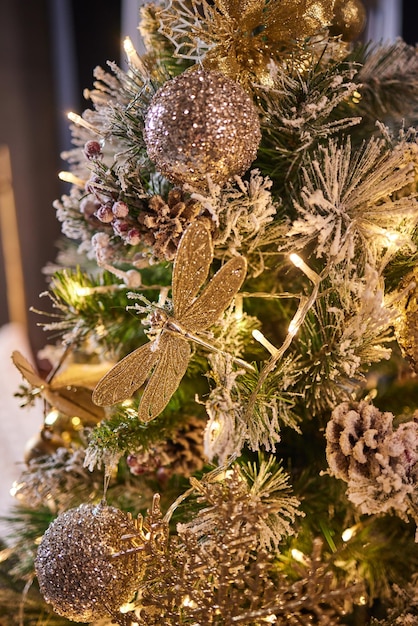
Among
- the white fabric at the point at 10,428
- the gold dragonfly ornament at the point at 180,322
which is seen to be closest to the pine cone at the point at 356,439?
the gold dragonfly ornament at the point at 180,322

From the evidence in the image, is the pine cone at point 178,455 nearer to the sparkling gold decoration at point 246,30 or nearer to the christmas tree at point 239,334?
the christmas tree at point 239,334

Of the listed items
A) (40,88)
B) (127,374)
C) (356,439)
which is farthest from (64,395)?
(40,88)

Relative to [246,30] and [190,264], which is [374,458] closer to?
[190,264]

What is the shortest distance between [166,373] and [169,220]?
116 millimetres

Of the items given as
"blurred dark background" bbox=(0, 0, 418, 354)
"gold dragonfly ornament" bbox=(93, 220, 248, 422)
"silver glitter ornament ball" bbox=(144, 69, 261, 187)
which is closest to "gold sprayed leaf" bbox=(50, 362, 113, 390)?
"gold dragonfly ornament" bbox=(93, 220, 248, 422)

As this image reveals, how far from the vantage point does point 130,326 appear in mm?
586

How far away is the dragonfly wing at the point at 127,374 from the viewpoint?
453mm

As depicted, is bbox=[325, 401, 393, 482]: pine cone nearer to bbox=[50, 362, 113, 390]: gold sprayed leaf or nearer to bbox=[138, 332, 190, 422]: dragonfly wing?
bbox=[138, 332, 190, 422]: dragonfly wing

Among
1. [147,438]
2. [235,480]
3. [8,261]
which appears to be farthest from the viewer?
[8,261]

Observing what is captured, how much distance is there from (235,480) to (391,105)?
0.42 metres

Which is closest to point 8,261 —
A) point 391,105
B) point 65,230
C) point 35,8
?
point 35,8

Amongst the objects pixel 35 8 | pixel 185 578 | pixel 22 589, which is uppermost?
pixel 35 8

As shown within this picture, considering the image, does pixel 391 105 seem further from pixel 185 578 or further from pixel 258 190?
pixel 185 578

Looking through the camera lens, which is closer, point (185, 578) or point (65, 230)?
point (185, 578)
